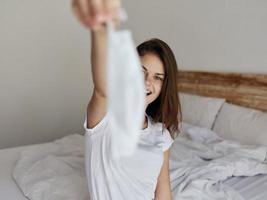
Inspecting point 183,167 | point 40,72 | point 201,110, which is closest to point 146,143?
point 183,167

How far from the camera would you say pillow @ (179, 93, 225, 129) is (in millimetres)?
2334

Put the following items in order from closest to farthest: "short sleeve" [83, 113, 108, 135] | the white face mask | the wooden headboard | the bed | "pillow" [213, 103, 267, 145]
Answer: the white face mask
"short sleeve" [83, 113, 108, 135]
the bed
"pillow" [213, 103, 267, 145]
the wooden headboard

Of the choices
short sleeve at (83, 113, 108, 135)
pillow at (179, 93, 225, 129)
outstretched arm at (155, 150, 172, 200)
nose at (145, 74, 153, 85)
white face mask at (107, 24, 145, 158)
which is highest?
white face mask at (107, 24, 145, 158)

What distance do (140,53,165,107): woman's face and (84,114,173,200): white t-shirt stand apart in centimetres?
19

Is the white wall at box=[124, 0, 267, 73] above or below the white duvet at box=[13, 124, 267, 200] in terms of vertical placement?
above

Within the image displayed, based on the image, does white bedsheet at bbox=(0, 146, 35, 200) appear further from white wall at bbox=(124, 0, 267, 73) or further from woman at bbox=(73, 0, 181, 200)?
white wall at bbox=(124, 0, 267, 73)

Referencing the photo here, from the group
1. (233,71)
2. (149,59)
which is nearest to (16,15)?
(233,71)

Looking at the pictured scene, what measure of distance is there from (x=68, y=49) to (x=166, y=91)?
2414mm

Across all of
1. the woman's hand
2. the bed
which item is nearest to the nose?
the woman's hand

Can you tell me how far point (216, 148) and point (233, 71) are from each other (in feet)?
2.50

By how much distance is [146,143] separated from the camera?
1.22 metres

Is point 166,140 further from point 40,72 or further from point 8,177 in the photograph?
point 40,72

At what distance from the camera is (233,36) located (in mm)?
2387

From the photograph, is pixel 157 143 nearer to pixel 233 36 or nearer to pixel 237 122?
pixel 237 122
